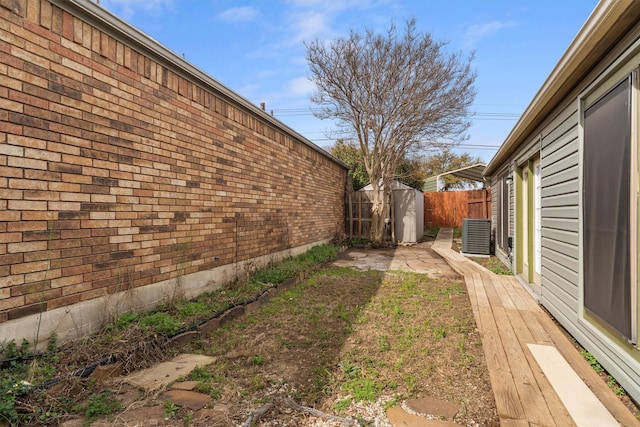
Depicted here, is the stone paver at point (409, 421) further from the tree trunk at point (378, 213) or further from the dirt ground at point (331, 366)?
the tree trunk at point (378, 213)

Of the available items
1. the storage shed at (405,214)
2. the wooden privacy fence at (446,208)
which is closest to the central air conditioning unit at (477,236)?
the storage shed at (405,214)

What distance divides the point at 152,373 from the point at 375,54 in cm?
1085

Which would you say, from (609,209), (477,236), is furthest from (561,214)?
(477,236)

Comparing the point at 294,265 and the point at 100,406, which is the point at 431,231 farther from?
the point at 100,406

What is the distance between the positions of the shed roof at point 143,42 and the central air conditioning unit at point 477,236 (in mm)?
7089

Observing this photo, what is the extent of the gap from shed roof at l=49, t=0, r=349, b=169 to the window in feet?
13.9

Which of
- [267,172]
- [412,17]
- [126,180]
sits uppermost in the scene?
[412,17]

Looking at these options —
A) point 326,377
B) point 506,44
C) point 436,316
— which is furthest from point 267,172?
point 506,44

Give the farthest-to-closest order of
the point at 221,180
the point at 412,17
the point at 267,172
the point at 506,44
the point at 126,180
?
the point at 412,17 → the point at 506,44 → the point at 267,172 → the point at 221,180 → the point at 126,180

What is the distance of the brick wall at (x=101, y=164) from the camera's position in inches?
93.5

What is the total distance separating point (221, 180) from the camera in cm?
484

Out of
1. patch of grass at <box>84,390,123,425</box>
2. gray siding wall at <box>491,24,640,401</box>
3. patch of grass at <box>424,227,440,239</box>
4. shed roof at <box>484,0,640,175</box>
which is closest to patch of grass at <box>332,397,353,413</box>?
patch of grass at <box>84,390,123,425</box>

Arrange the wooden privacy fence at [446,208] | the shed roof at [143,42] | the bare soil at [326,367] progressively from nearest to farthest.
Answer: the bare soil at [326,367] → the shed roof at [143,42] → the wooden privacy fence at [446,208]

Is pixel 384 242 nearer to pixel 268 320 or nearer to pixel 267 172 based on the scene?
pixel 267 172
